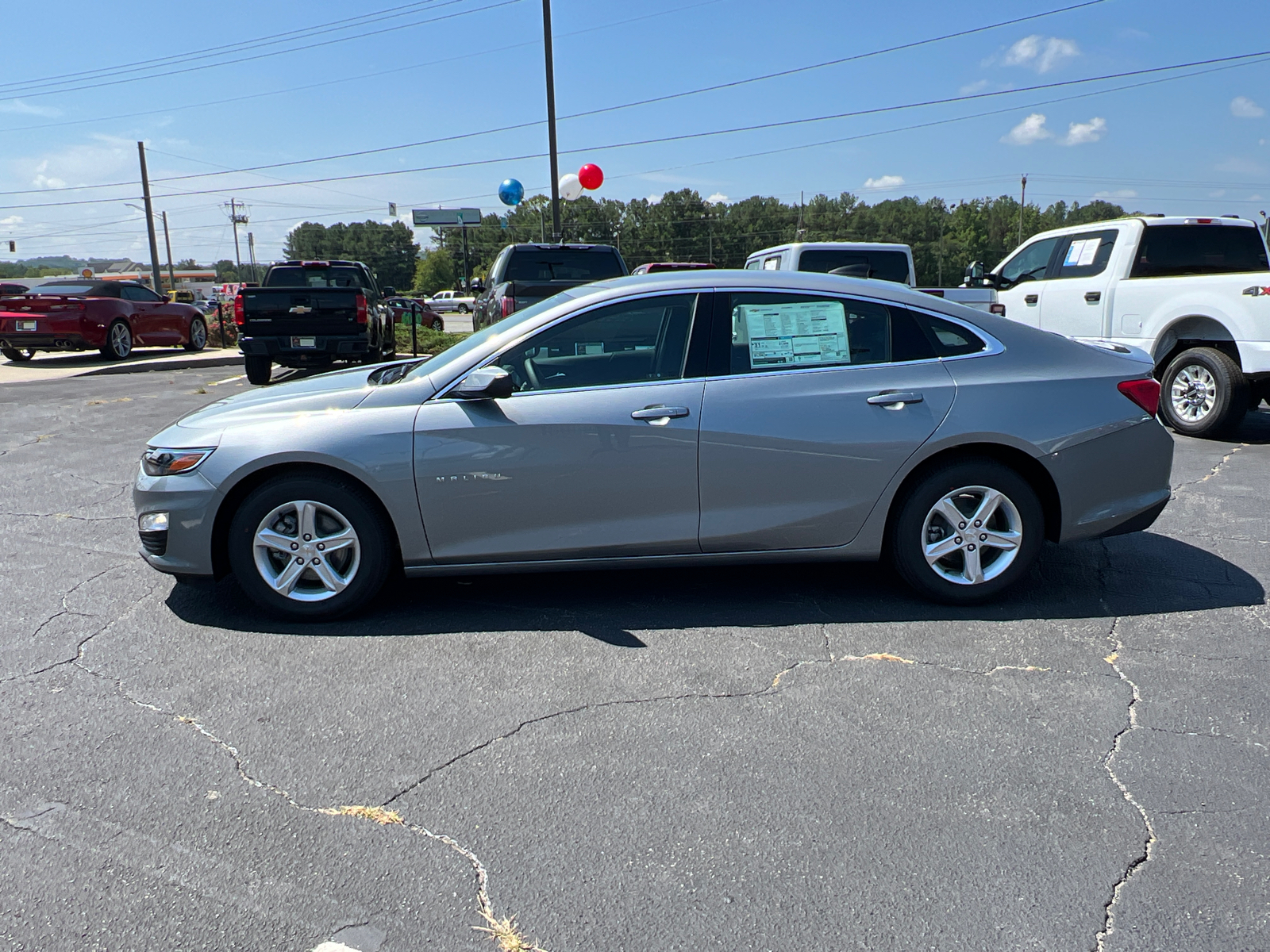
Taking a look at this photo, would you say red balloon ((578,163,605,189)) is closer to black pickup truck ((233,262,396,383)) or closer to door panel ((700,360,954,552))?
black pickup truck ((233,262,396,383))

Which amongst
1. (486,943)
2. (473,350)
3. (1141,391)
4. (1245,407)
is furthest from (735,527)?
(1245,407)

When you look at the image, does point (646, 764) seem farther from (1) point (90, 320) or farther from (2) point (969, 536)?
(1) point (90, 320)

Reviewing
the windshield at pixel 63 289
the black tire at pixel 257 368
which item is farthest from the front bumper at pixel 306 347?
the windshield at pixel 63 289

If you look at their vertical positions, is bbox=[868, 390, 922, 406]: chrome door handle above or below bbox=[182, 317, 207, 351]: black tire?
below

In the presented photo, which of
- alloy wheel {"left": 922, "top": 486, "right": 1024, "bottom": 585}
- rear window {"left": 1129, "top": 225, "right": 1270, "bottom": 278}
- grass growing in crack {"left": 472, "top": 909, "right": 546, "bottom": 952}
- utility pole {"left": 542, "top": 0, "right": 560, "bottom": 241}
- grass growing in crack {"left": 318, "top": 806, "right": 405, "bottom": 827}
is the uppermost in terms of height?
utility pole {"left": 542, "top": 0, "right": 560, "bottom": 241}

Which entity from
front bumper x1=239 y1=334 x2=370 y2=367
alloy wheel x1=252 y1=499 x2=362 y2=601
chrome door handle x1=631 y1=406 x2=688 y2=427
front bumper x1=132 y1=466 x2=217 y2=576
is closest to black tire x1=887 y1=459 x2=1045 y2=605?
chrome door handle x1=631 y1=406 x2=688 y2=427

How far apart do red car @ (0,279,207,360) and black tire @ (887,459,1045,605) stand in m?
17.5

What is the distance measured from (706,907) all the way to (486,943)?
0.55 meters

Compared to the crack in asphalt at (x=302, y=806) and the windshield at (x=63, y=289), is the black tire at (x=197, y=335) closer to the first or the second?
the windshield at (x=63, y=289)

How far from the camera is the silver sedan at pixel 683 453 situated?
14.0 ft

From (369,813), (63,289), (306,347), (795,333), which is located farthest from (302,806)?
(63,289)

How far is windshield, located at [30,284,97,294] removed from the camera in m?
18.0

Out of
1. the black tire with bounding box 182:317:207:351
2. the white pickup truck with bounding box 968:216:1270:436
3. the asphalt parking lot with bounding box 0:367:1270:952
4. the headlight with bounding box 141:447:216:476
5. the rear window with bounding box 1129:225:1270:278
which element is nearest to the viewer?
the asphalt parking lot with bounding box 0:367:1270:952

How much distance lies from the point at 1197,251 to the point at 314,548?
920cm
